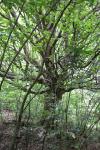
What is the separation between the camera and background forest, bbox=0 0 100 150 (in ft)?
16.8

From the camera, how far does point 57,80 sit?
19.4 ft

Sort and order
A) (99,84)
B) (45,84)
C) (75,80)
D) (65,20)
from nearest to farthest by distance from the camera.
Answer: (65,20)
(75,80)
(45,84)
(99,84)

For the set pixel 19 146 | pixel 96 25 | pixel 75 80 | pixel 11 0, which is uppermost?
pixel 96 25

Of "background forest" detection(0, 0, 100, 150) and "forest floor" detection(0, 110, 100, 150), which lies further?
"forest floor" detection(0, 110, 100, 150)

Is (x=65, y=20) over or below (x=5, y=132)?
over

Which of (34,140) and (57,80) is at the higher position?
(57,80)

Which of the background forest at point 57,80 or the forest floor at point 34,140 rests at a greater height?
the background forest at point 57,80

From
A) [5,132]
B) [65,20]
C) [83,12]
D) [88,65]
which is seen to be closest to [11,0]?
[65,20]

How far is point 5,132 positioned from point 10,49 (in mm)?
1821

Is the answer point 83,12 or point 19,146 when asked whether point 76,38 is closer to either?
point 83,12

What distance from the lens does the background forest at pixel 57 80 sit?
5113mm

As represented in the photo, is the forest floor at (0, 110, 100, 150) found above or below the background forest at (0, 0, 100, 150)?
below

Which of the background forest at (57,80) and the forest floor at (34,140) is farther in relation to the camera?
the forest floor at (34,140)

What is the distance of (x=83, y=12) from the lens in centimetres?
536
